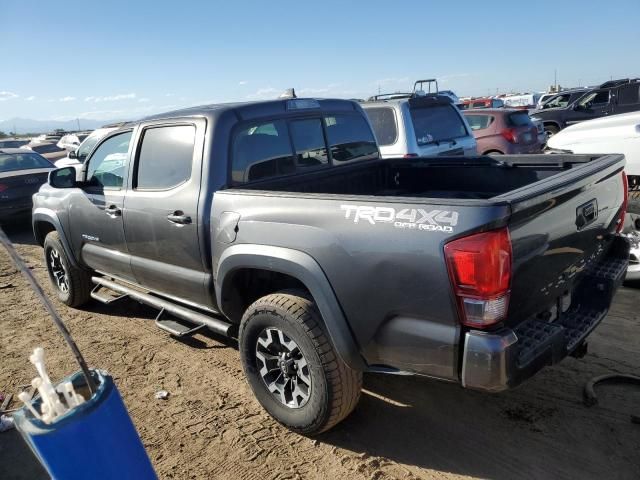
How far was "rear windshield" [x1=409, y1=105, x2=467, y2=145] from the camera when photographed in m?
7.26

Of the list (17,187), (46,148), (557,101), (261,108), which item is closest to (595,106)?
(557,101)

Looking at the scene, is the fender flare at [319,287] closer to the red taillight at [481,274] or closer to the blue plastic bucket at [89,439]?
the red taillight at [481,274]

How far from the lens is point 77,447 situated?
70.2 inches

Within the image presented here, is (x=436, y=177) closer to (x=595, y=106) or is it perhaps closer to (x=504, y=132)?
(x=504, y=132)

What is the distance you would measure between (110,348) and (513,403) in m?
3.28

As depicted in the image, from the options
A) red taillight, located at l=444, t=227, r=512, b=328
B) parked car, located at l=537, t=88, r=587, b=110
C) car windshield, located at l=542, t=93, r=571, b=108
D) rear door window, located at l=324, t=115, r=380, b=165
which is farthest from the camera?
car windshield, located at l=542, t=93, r=571, b=108

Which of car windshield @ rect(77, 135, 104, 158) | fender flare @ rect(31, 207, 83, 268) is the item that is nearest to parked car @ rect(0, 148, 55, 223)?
car windshield @ rect(77, 135, 104, 158)

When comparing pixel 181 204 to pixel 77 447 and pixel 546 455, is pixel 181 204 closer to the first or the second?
pixel 77 447

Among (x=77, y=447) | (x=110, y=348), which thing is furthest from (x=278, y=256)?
(x=110, y=348)

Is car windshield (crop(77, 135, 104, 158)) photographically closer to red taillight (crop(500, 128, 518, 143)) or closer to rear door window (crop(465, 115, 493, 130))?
rear door window (crop(465, 115, 493, 130))

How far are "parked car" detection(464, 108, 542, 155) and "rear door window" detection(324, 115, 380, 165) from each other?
6.49 m

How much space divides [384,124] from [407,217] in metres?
5.11

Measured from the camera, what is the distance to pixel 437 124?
24.8 ft

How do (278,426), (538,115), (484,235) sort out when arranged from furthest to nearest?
1. (538,115)
2. (278,426)
3. (484,235)
